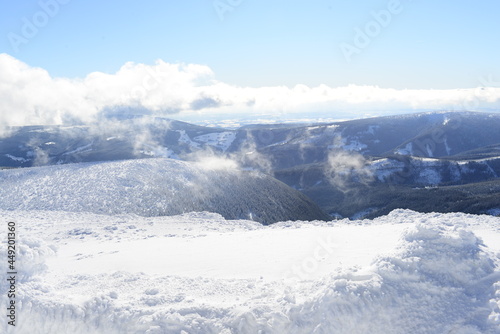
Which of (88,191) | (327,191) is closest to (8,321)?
(88,191)

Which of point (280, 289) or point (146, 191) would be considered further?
point (146, 191)

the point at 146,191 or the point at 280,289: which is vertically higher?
the point at 280,289

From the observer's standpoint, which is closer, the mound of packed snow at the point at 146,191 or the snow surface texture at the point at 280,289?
the snow surface texture at the point at 280,289

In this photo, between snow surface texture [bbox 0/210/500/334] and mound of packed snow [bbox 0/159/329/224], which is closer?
snow surface texture [bbox 0/210/500/334]
